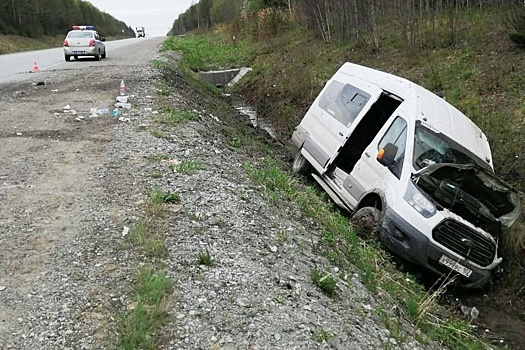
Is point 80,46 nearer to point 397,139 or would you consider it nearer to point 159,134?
point 159,134

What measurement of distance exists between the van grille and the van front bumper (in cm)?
10

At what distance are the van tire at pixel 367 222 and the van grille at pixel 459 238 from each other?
0.90 metres

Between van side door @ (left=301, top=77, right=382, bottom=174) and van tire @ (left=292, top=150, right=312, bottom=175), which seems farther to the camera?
van tire @ (left=292, top=150, right=312, bottom=175)

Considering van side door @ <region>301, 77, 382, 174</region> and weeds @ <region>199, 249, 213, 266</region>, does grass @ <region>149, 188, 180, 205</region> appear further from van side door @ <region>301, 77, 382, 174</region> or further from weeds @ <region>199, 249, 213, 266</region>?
van side door @ <region>301, 77, 382, 174</region>

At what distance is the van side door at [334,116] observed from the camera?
30.1 feet

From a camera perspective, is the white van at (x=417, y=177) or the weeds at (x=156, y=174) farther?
the weeds at (x=156, y=174)

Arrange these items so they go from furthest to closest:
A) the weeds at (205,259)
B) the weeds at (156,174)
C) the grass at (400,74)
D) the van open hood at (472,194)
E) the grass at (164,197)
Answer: the weeds at (156,174), the van open hood at (472,194), the grass at (164,197), the grass at (400,74), the weeds at (205,259)

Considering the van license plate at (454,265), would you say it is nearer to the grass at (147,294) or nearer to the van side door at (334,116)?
the van side door at (334,116)

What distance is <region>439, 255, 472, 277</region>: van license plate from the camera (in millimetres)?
6762

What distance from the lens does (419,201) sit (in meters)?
6.97

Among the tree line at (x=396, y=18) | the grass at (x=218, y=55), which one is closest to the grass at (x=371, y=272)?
the tree line at (x=396, y=18)

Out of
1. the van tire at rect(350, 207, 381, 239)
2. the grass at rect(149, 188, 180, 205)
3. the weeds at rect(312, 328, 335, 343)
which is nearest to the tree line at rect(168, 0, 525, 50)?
the van tire at rect(350, 207, 381, 239)

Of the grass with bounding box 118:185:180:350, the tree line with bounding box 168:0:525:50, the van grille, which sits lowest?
the van grille

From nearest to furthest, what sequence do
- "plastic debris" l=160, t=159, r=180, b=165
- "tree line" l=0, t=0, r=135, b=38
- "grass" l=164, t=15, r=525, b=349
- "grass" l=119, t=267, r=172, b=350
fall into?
"grass" l=119, t=267, r=172, b=350, "grass" l=164, t=15, r=525, b=349, "plastic debris" l=160, t=159, r=180, b=165, "tree line" l=0, t=0, r=135, b=38
